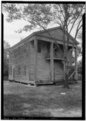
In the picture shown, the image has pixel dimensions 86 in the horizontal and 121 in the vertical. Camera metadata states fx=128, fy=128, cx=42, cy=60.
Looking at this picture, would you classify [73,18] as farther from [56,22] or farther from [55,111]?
[55,111]

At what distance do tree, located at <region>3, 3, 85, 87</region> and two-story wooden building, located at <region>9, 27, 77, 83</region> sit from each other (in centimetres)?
12

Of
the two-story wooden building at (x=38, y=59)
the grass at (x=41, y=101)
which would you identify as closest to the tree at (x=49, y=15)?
the two-story wooden building at (x=38, y=59)

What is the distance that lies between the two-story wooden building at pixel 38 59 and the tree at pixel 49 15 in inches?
4.9

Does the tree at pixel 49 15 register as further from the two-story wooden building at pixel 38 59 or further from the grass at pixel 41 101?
the grass at pixel 41 101

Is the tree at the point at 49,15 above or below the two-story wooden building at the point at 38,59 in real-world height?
above

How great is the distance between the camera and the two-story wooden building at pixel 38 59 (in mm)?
2650

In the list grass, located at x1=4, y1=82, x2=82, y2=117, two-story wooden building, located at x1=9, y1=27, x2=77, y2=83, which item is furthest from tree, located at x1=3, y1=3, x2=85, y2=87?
grass, located at x1=4, y1=82, x2=82, y2=117

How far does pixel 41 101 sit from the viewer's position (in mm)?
2480

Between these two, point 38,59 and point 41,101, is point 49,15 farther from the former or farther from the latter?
point 41,101

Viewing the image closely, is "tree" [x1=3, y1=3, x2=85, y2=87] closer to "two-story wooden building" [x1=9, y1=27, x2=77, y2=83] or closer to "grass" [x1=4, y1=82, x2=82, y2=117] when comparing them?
"two-story wooden building" [x1=9, y1=27, x2=77, y2=83]

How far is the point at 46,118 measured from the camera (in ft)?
7.55

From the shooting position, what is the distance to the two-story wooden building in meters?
2.65

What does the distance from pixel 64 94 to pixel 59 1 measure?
1.82 meters

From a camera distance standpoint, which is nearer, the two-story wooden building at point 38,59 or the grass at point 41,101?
the grass at point 41,101
